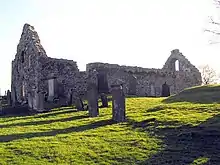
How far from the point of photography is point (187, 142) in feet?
41.9

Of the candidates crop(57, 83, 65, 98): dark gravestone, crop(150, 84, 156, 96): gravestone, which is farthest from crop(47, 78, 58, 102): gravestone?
crop(150, 84, 156, 96): gravestone

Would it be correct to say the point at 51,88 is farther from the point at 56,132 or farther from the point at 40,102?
the point at 56,132

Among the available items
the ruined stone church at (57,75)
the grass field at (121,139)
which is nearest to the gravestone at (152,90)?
the ruined stone church at (57,75)

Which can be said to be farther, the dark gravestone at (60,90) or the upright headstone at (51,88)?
the dark gravestone at (60,90)

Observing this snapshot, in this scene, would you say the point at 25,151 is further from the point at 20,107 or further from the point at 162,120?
the point at 20,107

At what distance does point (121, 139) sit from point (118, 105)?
3.53 m

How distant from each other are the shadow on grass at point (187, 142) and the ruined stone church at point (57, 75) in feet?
37.2

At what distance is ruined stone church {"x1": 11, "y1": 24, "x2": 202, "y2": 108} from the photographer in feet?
94.0

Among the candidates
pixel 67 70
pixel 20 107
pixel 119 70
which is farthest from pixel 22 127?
pixel 119 70

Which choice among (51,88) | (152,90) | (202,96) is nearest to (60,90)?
(51,88)

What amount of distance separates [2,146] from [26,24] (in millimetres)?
21544

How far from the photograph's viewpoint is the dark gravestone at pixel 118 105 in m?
16.6

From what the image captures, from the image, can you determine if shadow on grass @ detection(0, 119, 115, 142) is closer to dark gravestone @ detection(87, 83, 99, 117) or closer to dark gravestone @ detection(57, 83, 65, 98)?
dark gravestone @ detection(87, 83, 99, 117)

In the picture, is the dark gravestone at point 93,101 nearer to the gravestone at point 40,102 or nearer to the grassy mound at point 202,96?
the gravestone at point 40,102
